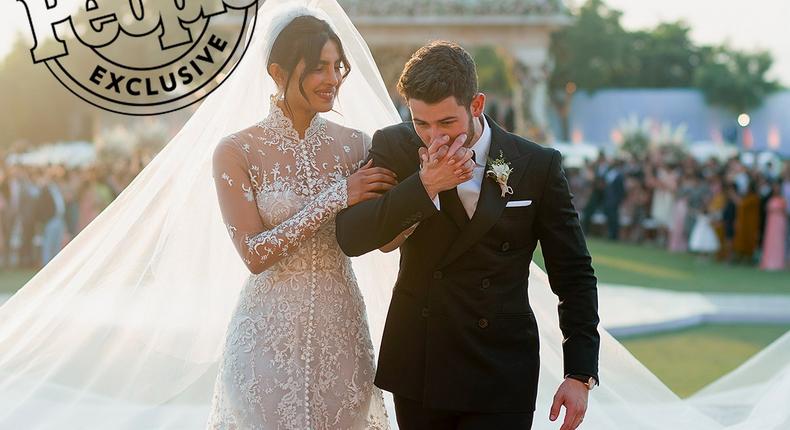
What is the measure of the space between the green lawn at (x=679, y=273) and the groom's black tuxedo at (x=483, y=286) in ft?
44.2

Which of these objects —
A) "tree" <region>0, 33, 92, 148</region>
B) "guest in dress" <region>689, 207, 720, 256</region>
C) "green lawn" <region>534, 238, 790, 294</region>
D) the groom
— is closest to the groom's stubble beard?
the groom

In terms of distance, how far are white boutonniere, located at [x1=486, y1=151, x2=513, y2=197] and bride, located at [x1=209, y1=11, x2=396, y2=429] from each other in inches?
22.5

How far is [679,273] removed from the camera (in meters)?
19.0

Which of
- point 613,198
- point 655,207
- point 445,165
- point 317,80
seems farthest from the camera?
point 613,198

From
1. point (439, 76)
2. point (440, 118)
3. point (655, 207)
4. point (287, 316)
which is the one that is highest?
point (439, 76)

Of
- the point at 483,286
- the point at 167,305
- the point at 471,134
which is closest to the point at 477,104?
the point at 471,134

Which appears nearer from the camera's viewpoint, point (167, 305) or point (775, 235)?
point (167, 305)

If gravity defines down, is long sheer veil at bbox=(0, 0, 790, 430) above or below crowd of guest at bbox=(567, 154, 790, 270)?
above

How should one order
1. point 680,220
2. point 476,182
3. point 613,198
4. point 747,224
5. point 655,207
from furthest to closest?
point 613,198 → point 655,207 → point 680,220 → point 747,224 → point 476,182

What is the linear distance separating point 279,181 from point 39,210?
15810mm

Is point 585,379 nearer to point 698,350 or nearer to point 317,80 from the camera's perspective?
point 317,80

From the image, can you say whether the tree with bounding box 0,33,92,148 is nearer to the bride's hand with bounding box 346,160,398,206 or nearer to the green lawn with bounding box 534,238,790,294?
the green lawn with bounding box 534,238,790,294

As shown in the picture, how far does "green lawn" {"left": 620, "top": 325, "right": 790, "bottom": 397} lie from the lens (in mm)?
9898

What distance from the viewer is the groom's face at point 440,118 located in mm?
3291
